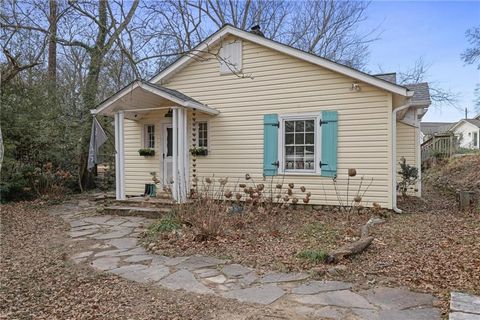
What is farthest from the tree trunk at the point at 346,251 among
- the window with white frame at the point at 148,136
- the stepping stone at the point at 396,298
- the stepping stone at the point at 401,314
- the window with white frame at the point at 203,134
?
the window with white frame at the point at 148,136

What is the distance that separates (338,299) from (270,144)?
527cm

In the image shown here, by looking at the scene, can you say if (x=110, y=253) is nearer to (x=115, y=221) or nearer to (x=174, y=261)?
(x=174, y=261)

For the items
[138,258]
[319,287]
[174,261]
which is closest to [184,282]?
[174,261]

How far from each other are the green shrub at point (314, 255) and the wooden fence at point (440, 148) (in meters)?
16.2

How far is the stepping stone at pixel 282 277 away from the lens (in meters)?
3.75

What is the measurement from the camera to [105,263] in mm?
4461

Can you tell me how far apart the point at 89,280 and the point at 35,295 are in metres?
0.53

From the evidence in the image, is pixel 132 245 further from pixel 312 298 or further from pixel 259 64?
pixel 259 64

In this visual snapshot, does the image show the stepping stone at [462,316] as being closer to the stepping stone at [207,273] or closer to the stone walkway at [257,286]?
the stone walkway at [257,286]

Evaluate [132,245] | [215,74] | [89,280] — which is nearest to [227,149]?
[215,74]

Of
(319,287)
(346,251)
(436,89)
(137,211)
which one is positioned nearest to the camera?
(319,287)

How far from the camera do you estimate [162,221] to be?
20.2ft

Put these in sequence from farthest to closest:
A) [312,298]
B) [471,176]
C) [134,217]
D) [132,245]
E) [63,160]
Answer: [471,176]
[63,160]
[134,217]
[132,245]
[312,298]

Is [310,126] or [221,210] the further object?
[310,126]
